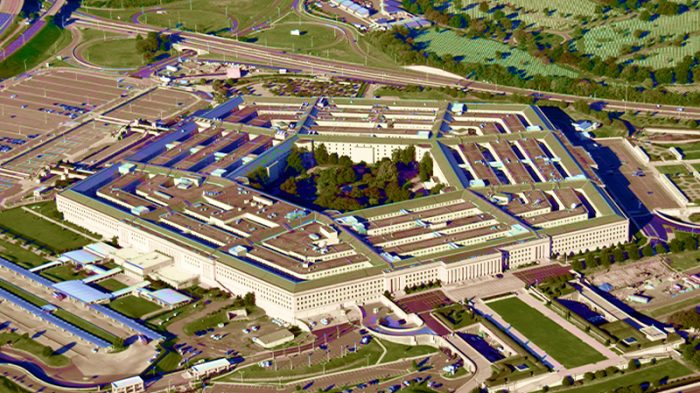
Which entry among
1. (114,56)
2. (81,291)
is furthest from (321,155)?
(114,56)

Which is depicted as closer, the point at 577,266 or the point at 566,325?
the point at 566,325

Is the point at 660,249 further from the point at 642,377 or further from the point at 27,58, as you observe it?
the point at 27,58

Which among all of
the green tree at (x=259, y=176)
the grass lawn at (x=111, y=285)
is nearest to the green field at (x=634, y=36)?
the green tree at (x=259, y=176)

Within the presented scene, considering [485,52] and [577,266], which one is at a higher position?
[485,52]

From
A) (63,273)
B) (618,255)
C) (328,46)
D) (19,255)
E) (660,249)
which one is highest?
(328,46)

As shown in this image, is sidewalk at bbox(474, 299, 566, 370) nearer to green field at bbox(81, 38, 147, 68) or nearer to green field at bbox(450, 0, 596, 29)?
green field at bbox(450, 0, 596, 29)

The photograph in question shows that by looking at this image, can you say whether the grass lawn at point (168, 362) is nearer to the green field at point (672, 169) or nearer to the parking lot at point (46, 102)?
the parking lot at point (46, 102)

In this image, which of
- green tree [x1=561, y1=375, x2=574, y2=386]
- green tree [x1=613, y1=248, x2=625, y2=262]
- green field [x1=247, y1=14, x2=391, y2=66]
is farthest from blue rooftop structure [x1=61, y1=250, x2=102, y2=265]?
green field [x1=247, y1=14, x2=391, y2=66]
